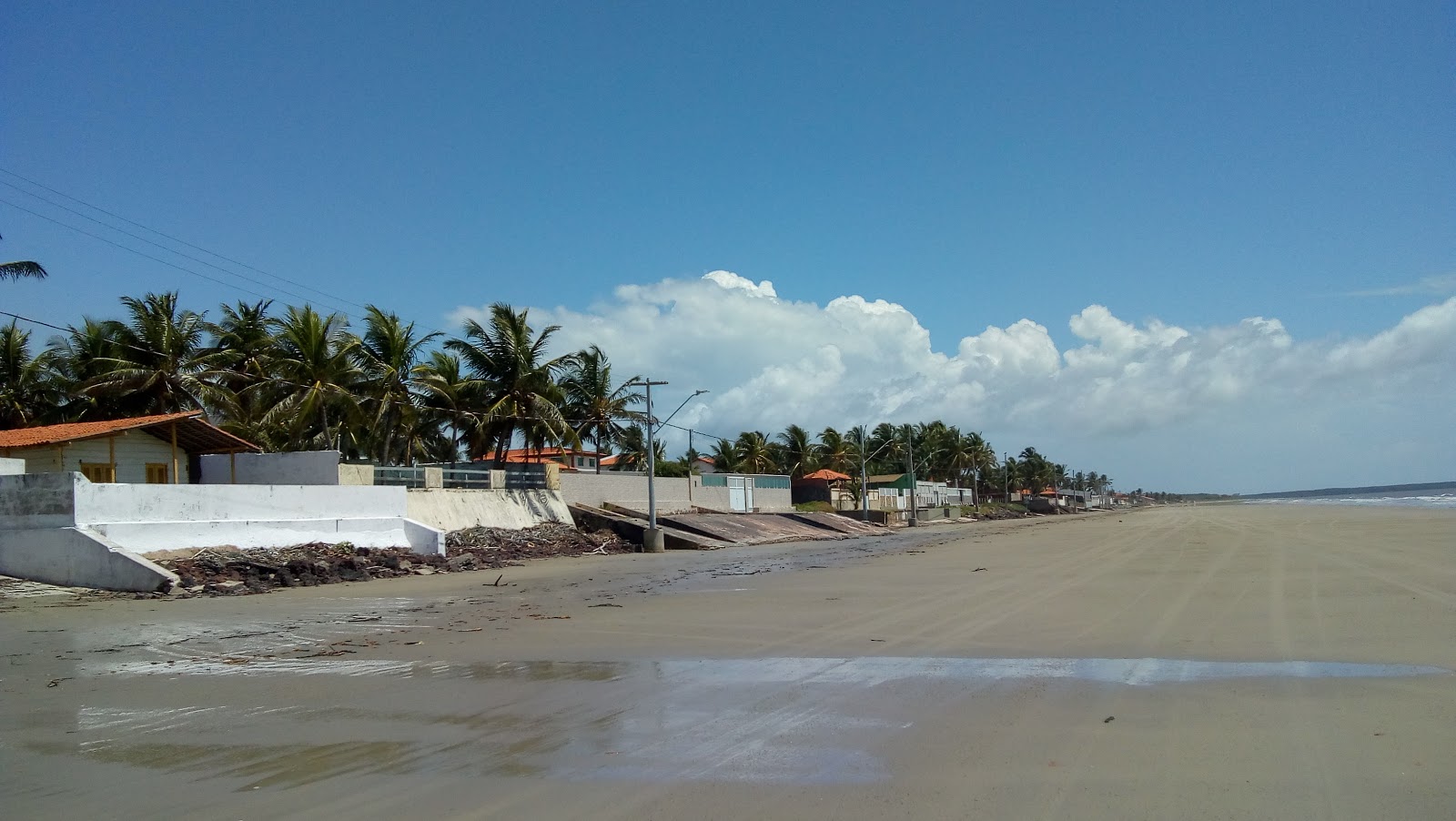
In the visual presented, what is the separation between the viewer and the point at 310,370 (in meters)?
36.1

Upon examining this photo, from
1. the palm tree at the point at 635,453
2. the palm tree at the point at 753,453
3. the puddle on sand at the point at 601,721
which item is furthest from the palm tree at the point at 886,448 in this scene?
the puddle on sand at the point at 601,721

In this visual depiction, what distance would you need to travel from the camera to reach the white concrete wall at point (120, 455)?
2516cm

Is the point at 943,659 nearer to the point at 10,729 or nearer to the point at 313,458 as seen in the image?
the point at 10,729

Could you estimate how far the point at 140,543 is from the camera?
21.1 meters

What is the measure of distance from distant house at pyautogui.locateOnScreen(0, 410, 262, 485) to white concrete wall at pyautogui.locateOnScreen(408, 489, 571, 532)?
611 centimetres

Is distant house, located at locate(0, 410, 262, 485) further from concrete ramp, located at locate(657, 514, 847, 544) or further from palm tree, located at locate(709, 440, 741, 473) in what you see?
palm tree, located at locate(709, 440, 741, 473)

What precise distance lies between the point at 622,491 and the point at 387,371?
14217mm

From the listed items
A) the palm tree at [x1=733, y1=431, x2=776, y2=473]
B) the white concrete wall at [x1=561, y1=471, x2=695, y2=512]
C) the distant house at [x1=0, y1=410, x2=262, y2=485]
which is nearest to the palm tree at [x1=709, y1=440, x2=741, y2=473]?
the palm tree at [x1=733, y1=431, x2=776, y2=473]

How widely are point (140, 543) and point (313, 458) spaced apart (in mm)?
8123

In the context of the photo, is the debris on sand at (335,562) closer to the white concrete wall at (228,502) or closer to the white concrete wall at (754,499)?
the white concrete wall at (228,502)

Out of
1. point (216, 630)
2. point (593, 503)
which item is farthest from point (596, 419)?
point (216, 630)

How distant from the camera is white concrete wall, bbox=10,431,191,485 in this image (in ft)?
82.5

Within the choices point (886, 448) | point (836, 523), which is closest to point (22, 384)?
point (836, 523)

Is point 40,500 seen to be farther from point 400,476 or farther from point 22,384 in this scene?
point 22,384
